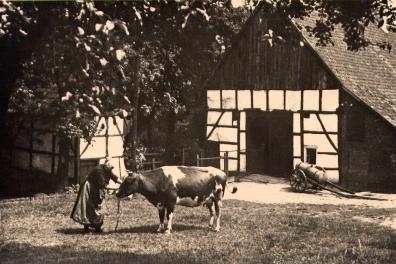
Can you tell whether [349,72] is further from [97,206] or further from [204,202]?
[97,206]

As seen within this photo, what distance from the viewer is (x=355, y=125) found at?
72.7 ft

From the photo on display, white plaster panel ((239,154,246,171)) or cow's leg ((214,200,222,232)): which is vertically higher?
white plaster panel ((239,154,246,171))

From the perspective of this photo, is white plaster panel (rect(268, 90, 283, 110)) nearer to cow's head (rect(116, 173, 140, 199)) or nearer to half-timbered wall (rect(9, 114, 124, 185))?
half-timbered wall (rect(9, 114, 124, 185))

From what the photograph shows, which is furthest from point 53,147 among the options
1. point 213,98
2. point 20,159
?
point 213,98

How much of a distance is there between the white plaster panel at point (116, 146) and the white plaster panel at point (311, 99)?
7.57m

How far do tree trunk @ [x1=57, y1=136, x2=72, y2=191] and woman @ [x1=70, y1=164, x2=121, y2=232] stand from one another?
9.49m

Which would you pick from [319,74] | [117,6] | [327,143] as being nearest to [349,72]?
[319,74]

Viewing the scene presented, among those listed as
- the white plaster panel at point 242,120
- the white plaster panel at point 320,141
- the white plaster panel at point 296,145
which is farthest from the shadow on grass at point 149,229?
the white plaster panel at point 242,120

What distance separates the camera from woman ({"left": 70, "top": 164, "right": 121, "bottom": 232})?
11.8m

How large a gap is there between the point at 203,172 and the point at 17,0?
6981mm

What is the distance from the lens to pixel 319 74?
22.9 meters

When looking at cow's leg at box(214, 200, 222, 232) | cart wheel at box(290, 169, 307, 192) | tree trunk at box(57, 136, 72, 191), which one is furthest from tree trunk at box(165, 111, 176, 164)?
cow's leg at box(214, 200, 222, 232)

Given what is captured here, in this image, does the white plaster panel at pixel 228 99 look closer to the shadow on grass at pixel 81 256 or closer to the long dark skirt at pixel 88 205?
the long dark skirt at pixel 88 205

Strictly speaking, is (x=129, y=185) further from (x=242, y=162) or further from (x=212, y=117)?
(x=212, y=117)
